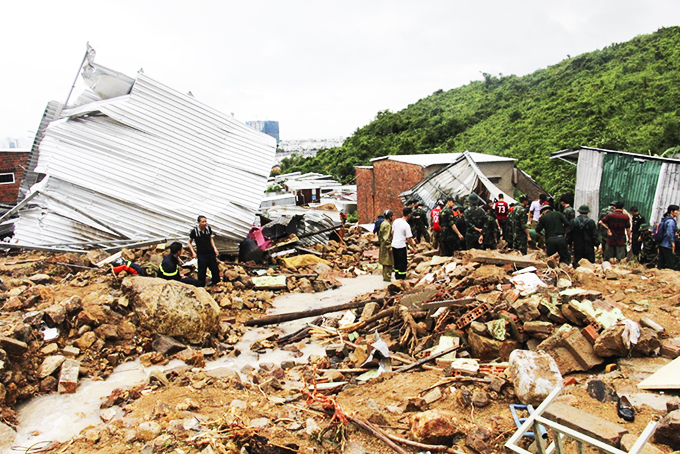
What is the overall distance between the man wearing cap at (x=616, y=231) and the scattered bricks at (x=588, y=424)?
6354 mm

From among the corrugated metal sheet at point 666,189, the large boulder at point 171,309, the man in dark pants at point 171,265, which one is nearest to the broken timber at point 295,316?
the large boulder at point 171,309

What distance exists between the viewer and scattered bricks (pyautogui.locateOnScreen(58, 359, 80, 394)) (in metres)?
4.91

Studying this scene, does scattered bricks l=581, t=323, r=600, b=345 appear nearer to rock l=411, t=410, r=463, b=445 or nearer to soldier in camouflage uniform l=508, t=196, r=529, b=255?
rock l=411, t=410, r=463, b=445

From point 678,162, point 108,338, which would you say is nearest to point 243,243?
point 108,338

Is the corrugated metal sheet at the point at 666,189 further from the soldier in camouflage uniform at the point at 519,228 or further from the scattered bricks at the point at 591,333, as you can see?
the scattered bricks at the point at 591,333

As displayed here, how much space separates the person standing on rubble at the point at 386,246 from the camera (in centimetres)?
906

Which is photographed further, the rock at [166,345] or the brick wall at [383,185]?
the brick wall at [383,185]

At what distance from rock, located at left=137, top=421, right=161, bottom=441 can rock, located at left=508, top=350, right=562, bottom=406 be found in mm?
3139

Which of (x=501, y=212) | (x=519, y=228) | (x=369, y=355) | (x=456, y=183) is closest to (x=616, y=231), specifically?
(x=519, y=228)

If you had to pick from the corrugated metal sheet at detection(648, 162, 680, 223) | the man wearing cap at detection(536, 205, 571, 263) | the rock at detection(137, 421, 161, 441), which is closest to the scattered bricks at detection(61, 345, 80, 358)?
the rock at detection(137, 421, 161, 441)

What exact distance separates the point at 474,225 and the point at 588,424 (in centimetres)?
661

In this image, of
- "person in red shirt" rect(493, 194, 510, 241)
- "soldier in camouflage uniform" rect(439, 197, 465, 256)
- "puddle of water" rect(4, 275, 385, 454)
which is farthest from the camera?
"person in red shirt" rect(493, 194, 510, 241)

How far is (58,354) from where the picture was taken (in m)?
5.45

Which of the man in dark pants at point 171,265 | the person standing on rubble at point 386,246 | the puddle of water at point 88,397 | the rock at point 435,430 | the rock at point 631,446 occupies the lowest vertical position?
the puddle of water at point 88,397
